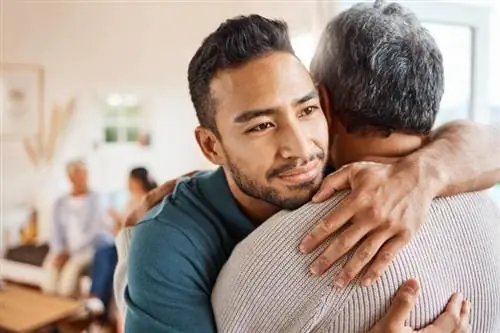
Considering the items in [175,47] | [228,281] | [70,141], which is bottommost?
[228,281]

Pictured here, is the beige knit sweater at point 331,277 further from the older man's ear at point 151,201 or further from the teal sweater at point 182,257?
the older man's ear at point 151,201

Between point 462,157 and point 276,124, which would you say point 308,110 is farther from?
point 462,157

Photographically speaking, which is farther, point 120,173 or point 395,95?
point 120,173

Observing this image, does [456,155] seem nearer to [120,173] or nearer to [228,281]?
[228,281]

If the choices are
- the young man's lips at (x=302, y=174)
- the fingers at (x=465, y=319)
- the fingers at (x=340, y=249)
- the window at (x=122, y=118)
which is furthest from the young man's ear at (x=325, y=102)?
the window at (x=122, y=118)

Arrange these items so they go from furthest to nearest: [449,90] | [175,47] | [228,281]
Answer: [449,90] < [175,47] < [228,281]

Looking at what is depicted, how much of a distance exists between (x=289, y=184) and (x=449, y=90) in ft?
3.53

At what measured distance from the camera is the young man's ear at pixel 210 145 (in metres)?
0.82

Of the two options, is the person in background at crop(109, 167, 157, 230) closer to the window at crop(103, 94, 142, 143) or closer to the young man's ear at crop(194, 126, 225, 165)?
the window at crop(103, 94, 142, 143)

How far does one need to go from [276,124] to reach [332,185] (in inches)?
4.9

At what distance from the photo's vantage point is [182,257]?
2.55ft

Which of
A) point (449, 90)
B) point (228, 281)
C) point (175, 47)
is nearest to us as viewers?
point (228, 281)

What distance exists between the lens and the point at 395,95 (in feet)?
2.52

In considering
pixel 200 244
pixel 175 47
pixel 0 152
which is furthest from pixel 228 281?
pixel 0 152
